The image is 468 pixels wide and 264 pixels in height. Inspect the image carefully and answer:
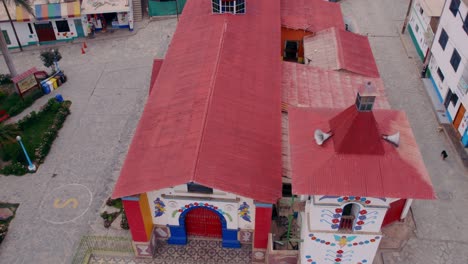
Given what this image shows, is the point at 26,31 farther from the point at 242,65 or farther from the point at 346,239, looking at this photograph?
the point at 346,239

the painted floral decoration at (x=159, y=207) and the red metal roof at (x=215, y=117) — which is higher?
the red metal roof at (x=215, y=117)

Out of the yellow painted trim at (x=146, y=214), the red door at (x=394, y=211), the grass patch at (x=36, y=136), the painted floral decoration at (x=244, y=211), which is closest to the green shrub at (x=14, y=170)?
the grass patch at (x=36, y=136)

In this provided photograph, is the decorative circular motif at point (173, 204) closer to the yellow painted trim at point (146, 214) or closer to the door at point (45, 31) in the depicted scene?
the yellow painted trim at point (146, 214)

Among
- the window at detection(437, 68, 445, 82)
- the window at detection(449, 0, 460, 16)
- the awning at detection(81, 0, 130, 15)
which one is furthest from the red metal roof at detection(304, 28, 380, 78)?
the awning at detection(81, 0, 130, 15)

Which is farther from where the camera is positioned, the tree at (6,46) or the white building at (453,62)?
the tree at (6,46)

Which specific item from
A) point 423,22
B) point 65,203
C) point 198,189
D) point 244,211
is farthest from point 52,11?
point 423,22

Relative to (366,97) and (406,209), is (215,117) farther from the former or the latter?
(406,209)

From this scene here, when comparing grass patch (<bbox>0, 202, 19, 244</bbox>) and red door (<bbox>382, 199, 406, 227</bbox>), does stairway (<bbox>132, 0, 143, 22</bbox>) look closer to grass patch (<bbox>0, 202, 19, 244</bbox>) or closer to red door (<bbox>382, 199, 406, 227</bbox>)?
grass patch (<bbox>0, 202, 19, 244</bbox>)
